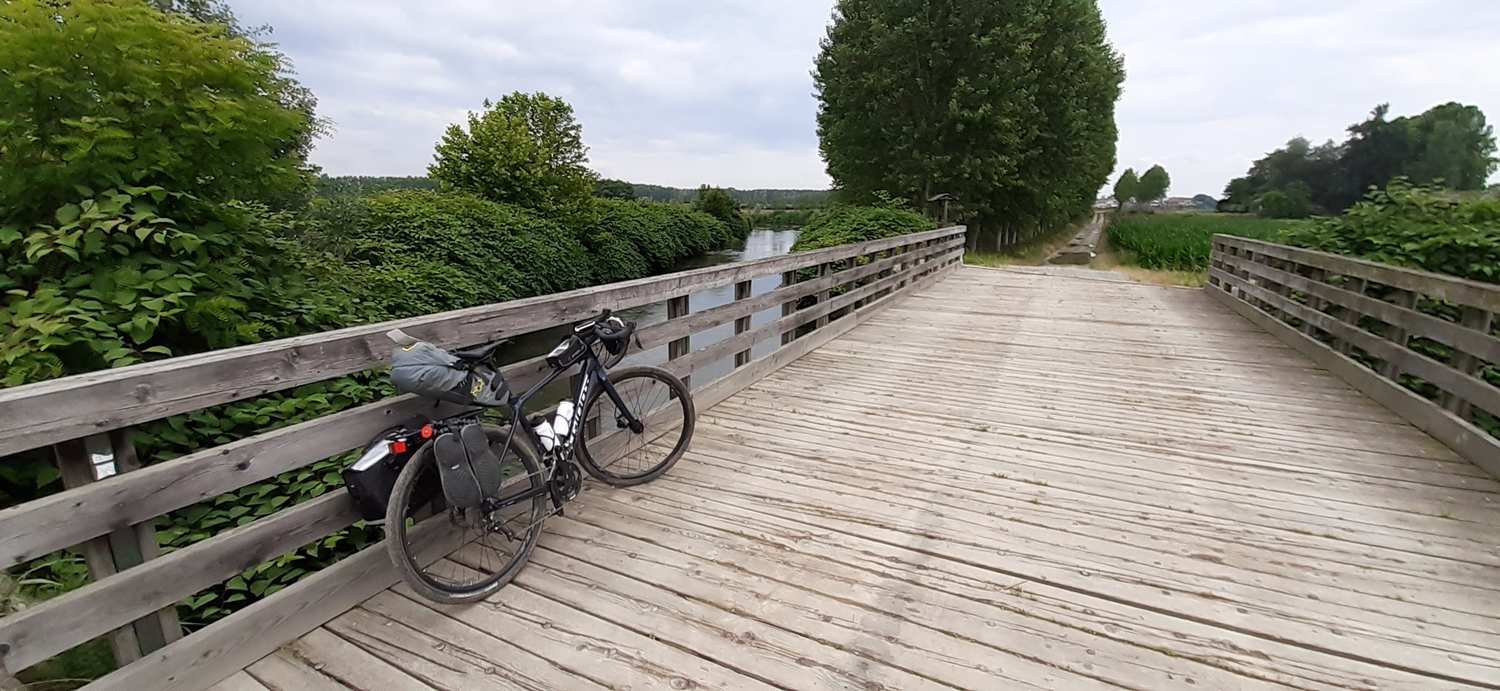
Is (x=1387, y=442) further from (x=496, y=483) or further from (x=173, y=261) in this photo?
(x=173, y=261)

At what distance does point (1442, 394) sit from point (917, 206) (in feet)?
59.3

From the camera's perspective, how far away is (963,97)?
1908cm

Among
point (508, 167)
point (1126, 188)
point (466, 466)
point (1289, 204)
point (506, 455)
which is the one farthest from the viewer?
point (1126, 188)

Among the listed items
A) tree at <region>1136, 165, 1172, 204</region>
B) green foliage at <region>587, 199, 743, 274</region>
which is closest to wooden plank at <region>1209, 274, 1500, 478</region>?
green foliage at <region>587, 199, 743, 274</region>

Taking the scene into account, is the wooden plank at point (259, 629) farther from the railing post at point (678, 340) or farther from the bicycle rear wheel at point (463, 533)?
the railing post at point (678, 340)

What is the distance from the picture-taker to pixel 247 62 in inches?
136

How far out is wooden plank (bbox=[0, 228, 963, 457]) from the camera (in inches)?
58.2

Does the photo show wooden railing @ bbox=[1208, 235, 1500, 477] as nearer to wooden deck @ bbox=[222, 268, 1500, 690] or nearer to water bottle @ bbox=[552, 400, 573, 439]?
wooden deck @ bbox=[222, 268, 1500, 690]

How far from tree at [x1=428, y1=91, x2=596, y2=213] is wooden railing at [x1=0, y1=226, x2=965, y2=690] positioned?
2223cm

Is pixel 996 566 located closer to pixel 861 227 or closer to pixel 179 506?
pixel 179 506

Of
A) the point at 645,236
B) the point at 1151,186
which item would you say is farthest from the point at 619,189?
the point at 1151,186

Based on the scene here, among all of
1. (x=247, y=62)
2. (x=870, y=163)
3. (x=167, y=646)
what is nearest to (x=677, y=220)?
(x=870, y=163)

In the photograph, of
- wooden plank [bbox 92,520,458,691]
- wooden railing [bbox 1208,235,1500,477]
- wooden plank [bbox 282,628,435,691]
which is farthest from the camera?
wooden railing [bbox 1208,235,1500,477]

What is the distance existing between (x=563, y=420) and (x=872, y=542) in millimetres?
1346
